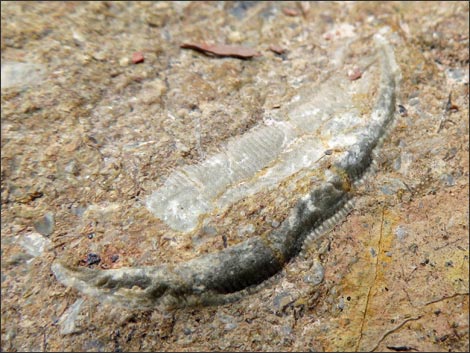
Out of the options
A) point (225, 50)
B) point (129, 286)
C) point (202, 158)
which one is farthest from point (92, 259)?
point (225, 50)

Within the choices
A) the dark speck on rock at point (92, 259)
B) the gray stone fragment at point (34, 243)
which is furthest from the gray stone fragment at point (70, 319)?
the gray stone fragment at point (34, 243)

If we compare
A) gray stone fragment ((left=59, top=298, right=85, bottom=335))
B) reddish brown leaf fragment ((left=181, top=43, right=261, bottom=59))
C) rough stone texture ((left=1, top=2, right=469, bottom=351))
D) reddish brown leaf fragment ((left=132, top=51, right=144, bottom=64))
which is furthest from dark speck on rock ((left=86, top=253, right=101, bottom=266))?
reddish brown leaf fragment ((left=181, top=43, right=261, bottom=59))

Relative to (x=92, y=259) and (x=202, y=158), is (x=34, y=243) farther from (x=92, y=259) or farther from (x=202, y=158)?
(x=202, y=158)

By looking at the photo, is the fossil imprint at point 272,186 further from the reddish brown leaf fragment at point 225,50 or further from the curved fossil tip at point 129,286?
the reddish brown leaf fragment at point 225,50

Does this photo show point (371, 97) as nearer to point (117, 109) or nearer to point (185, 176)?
point (185, 176)

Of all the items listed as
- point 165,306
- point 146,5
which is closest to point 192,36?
point 146,5

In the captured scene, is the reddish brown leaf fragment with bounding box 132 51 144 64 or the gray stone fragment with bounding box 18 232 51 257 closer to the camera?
the gray stone fragment with bounding box 18 232 51 257

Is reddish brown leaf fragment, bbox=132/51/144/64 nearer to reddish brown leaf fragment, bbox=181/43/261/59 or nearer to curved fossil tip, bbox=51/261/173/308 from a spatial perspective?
reddish brown leaf fragment, bbox=181/43/261/59
